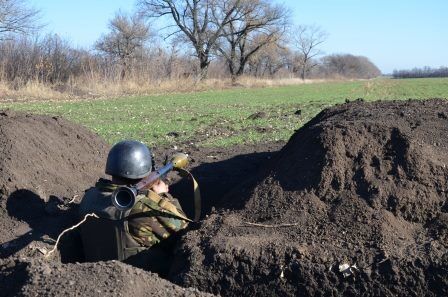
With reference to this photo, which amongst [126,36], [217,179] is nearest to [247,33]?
[126,36]

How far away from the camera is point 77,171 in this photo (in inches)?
289

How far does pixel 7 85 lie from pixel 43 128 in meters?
23.2

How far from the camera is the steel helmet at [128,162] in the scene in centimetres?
501

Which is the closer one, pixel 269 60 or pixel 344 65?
pixel 269 60

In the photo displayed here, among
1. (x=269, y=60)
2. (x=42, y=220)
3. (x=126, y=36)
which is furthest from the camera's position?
(x=269, y=60)

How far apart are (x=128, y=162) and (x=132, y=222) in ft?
1.76

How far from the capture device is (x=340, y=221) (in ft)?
15.0

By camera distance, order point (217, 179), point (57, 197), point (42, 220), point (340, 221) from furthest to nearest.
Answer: point (217, 179), point (57, 197), point (42, 220), point (340, 221)

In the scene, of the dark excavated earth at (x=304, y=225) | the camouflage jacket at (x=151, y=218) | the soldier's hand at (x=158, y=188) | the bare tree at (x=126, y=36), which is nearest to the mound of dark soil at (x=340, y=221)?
the dark excavated earth at (x=304, y=225)

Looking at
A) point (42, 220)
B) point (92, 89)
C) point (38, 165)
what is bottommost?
point (92, 89)

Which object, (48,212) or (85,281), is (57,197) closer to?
(48,212)

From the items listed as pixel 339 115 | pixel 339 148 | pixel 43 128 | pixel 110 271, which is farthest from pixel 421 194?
pixel 43 128

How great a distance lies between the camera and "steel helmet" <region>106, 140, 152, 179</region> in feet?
16.4

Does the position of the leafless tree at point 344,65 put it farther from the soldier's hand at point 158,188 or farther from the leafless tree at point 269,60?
the soldier's hand at point 158,188
